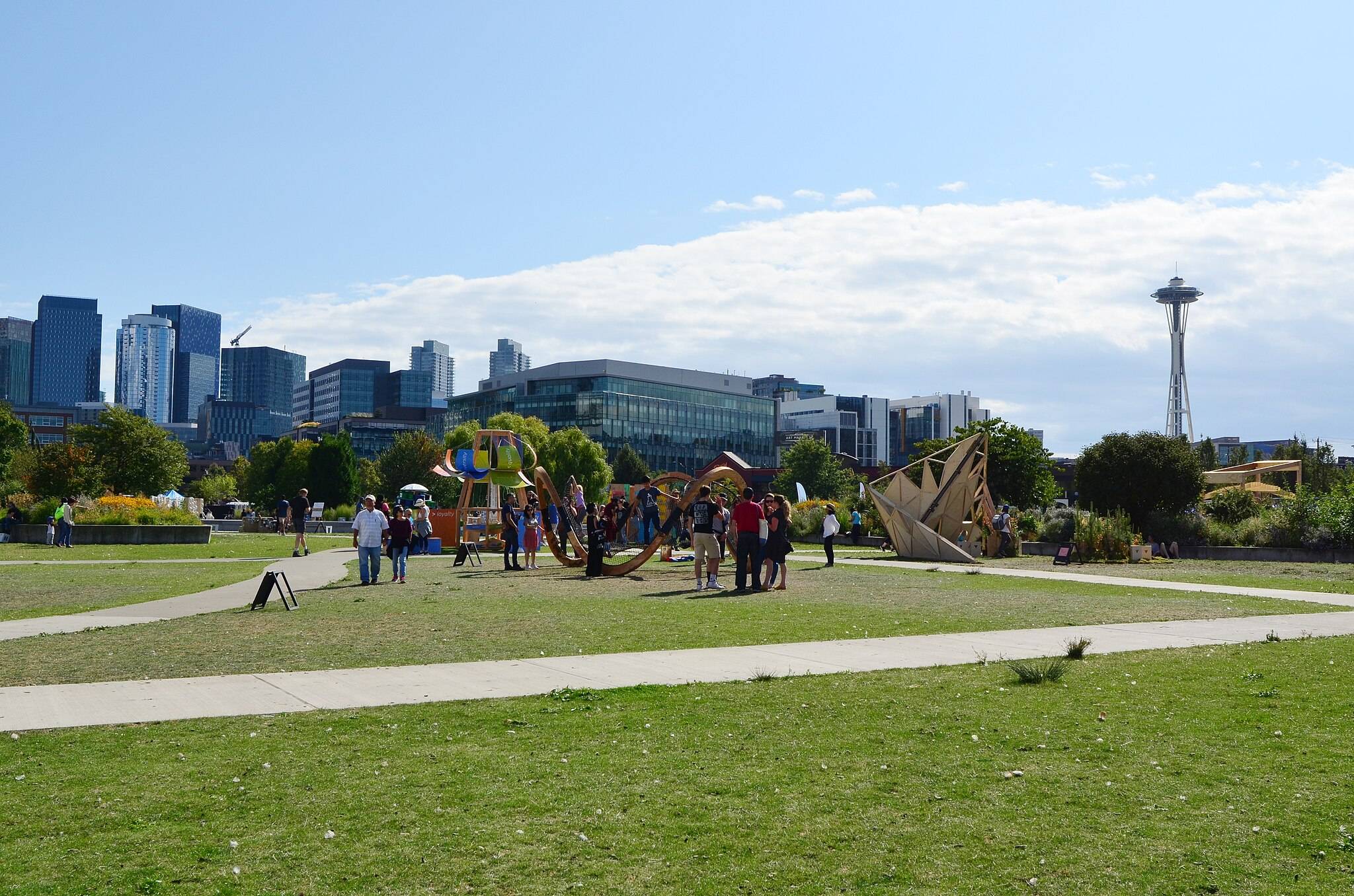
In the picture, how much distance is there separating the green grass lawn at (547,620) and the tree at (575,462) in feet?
191

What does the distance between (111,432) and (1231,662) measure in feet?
224

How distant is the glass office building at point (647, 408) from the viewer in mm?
137125

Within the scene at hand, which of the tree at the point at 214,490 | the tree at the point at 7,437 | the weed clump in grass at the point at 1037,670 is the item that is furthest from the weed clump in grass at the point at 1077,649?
the tree at the point at 214,490

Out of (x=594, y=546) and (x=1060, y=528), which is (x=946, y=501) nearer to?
(x=1060, y=528)

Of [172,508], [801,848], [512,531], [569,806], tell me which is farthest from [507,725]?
[172,508]

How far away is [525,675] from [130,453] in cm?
6529

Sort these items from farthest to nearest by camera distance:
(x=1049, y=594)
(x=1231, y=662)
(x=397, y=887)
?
(x=1049, y=594)
(x=1231, y=662)
(x=397, y=887)

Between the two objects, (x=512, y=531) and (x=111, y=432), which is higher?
(x=111, y=432)

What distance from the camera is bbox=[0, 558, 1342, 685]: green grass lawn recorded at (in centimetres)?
1209

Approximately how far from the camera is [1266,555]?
114 feet

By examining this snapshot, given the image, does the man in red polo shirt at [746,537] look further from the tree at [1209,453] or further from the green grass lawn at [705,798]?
the tree at [1209,453]

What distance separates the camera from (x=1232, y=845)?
5699mm

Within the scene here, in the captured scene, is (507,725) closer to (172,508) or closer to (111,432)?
(172,508)

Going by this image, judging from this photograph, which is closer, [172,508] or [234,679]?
[234,679]
